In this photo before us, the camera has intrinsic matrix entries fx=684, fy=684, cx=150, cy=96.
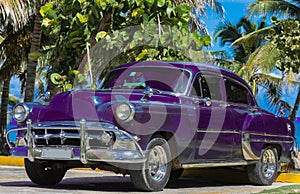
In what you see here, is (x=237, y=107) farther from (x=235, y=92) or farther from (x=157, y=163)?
(x=157, y=163)

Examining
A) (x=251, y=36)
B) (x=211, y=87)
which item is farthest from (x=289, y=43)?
(x=251, y=36)

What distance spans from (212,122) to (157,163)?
4.15 feet

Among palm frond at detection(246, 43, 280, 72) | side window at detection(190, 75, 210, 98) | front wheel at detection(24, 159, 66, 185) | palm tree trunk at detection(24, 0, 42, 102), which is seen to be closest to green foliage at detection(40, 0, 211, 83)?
side window at detection(190, 75, 210, 98)

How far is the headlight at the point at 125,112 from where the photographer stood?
8.07 m

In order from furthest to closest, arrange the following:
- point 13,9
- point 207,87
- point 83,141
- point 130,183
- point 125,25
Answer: point 13,9
point 125,25
point 130,183
point 207,87
point 83,141

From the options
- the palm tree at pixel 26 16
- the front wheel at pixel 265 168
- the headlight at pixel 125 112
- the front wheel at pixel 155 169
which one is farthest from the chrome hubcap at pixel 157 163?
the palm tree at pixel 26 16

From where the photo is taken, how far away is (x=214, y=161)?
9523mm

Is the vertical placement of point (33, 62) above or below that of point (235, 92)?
above

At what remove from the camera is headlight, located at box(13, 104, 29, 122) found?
880 cm

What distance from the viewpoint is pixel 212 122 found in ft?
31.0

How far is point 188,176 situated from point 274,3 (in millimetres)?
17976

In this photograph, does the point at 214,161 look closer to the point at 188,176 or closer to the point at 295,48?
the point at 188,176

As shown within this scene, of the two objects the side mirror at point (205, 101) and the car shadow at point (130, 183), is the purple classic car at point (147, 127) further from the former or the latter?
the car shadow at point (130, 183)

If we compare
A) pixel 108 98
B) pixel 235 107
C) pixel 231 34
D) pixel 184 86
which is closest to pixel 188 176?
pixel 235 107
